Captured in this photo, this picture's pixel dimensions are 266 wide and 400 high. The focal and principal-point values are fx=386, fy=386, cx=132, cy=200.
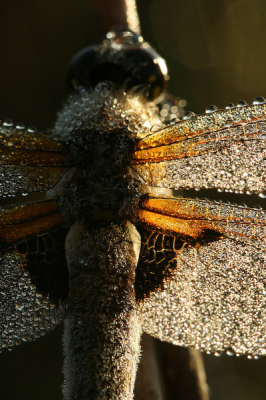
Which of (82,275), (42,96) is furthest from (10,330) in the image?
(42,96)

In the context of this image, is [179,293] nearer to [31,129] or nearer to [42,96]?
[31,129]

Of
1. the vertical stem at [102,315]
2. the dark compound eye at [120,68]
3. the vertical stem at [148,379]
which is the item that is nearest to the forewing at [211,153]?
the vertical stem at [102,315]

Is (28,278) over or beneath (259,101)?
beneath

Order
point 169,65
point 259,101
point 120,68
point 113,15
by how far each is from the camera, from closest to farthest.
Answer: point 259,101 → point 120,68 → point 113,15 → point 169,65

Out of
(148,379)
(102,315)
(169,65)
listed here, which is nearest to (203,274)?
(102,315)

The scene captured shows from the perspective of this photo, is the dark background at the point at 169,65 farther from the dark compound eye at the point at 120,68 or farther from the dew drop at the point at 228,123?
the dew drop at the point at 228,123

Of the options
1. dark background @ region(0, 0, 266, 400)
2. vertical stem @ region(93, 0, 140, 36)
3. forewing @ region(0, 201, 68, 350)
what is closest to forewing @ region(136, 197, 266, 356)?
forewing @ region(0, 201, 68, 350)

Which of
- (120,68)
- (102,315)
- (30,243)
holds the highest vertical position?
(120,68)

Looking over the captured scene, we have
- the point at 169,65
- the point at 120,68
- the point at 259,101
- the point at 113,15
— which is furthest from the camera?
the point at 169,65

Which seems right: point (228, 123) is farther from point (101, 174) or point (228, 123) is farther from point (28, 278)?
point (28, 278)
